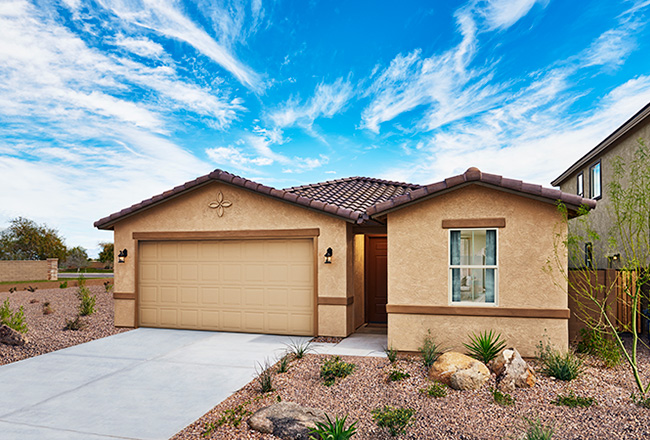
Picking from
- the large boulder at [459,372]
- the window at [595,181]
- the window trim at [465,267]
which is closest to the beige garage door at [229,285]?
the window trim at [465,267]

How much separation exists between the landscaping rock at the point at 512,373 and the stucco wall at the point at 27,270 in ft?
112

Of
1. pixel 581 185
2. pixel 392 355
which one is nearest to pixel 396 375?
pixel 392 355

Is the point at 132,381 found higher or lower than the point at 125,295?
lower

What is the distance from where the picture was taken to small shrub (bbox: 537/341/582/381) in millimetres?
6910

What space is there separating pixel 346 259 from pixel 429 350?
301 centimetres

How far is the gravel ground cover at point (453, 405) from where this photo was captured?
5227 mm

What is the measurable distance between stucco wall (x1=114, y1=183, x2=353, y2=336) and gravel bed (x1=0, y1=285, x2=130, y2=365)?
1.03 meters

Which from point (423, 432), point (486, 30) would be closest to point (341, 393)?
point (423, 432)

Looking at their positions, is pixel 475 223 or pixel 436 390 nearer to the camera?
pixel 436 390

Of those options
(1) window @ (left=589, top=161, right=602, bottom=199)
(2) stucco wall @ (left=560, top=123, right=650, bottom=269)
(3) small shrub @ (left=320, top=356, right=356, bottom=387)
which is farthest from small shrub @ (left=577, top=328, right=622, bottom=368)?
(1) window @ (left=589, top=161, right=602, bottom=199)

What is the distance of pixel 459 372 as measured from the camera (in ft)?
21.9

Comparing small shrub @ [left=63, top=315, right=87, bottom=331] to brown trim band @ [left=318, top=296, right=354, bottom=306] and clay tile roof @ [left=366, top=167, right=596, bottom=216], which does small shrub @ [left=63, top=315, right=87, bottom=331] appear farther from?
clay tile roof @ [left=366, top=167, right=596, bottom=216]

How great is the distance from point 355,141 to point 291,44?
566cm

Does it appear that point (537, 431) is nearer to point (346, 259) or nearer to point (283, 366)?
point (283, 366)
